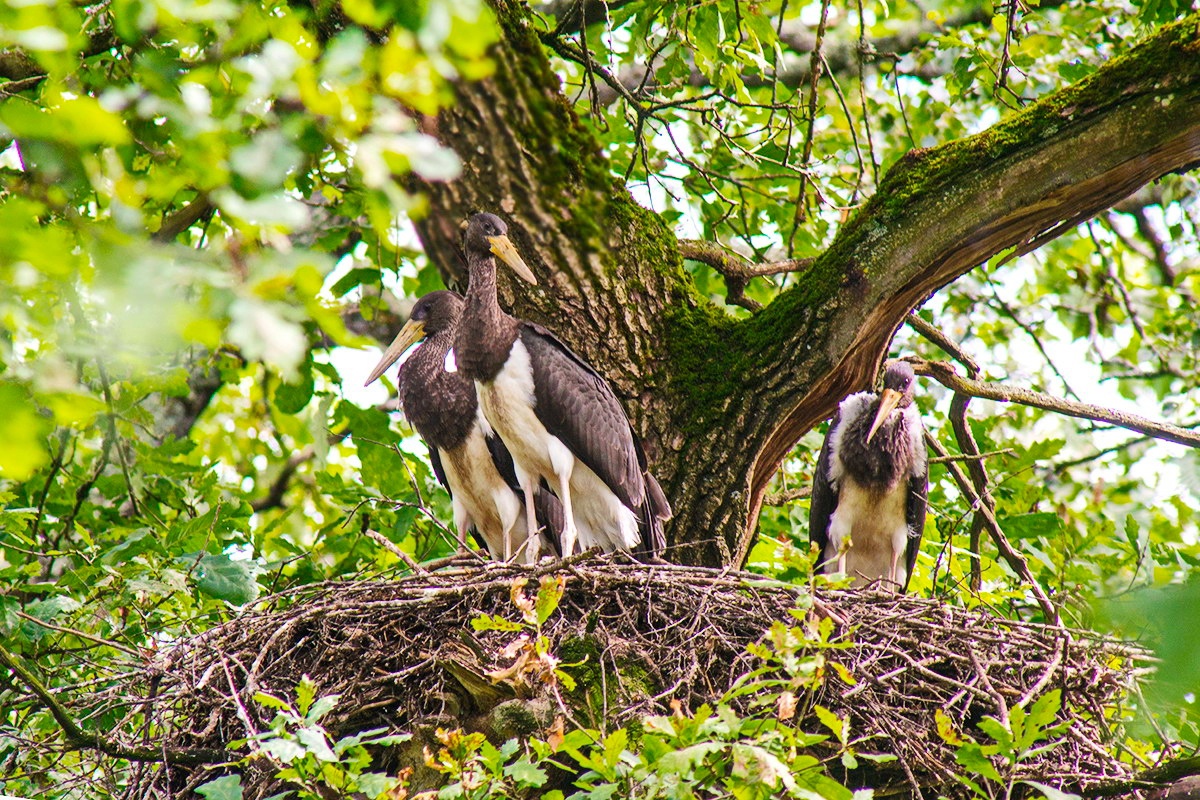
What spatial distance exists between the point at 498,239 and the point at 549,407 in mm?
733

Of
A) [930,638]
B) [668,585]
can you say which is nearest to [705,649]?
[668,585]

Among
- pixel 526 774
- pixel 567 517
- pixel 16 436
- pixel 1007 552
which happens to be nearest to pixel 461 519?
pixel 567 517

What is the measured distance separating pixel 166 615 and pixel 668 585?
1942 millimetres

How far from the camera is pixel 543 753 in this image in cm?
254

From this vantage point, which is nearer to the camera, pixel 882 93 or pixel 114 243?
pixel 114 243

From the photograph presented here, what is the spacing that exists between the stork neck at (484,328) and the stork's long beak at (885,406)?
1.74 metres

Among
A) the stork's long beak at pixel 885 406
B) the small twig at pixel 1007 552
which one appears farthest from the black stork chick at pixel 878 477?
the small twig at pixel 1007 552

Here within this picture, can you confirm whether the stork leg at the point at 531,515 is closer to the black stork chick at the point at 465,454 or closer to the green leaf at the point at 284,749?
the black stork chick at the point at 465,454

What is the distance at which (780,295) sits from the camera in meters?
4.16

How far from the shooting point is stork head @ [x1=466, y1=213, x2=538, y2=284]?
435 cm

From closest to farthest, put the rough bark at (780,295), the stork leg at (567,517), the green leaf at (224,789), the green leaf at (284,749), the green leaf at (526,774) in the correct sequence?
the green leaf at (284,749), the green leaf at (526,774), the green leaf at (224,789), the rough bark at (780,295), the stork leg at (567,517)

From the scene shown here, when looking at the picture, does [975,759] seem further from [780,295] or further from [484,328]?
[484,328]

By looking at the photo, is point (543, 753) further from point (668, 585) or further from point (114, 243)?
point (114, 243)

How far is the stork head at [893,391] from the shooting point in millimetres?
5241
